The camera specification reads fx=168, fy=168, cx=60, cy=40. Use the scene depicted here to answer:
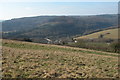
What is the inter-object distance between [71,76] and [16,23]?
547 feet

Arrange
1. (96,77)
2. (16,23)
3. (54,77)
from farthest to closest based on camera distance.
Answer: (16,23), (96,77), (54,77)

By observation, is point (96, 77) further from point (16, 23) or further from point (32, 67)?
point (16, 23)

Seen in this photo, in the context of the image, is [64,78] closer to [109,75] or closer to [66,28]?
[109,75]

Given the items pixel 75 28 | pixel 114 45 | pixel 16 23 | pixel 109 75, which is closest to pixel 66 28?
pixel 75 28

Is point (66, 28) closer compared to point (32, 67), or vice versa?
point (32, 67)

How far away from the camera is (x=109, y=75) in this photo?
35.3 feet

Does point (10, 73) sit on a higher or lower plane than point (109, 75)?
higher

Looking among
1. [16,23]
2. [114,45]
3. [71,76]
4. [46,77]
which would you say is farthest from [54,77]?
[16,23]

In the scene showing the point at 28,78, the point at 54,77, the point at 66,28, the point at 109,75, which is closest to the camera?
the point at 28,78

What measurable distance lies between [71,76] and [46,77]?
1.50m

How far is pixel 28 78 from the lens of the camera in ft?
28.2

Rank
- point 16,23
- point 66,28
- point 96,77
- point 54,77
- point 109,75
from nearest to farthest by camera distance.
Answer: point 54,77 → point 96,77 → point 109,75 → point 66,28 → point 16,23

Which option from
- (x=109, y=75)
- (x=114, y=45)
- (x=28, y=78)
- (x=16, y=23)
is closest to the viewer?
(x=28, y=78)

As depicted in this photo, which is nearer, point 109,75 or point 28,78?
point 28,78
